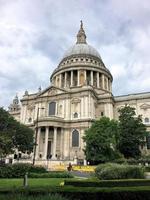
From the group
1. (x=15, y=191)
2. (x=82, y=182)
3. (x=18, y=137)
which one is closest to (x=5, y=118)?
(x=18, y=137)

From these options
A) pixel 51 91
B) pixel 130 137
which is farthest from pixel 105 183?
pixel 51 91

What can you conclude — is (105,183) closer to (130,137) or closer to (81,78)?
(130,137)

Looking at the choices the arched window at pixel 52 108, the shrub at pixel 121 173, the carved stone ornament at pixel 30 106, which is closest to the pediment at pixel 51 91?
the arched window at pixel 52 108

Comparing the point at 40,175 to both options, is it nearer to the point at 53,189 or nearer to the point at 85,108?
the point at 53,189

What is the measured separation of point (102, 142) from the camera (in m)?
49.3

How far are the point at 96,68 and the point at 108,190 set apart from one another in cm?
7637

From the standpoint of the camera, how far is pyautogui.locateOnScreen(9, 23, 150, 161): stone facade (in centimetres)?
6406

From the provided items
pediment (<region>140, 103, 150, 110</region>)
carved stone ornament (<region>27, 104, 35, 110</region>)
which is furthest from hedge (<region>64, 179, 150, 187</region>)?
carved stone ornament (<region>27, 104, 35, 110</region>)

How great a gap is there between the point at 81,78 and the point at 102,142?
3914 centimetres

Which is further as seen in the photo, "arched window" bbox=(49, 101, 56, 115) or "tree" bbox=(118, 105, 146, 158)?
"arched window" bbox=(49, 101, 56, 115)

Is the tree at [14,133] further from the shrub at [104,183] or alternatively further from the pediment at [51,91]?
the shrub at [104,183]

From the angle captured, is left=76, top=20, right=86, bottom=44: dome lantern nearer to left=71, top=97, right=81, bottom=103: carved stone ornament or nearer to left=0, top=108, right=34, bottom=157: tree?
left=71, top=97, right=81, bottom=103: carved stone ornament

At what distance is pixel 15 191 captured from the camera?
41.1ft

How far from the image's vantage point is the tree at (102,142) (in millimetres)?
49250
